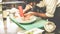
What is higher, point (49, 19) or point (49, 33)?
point (49, 19)

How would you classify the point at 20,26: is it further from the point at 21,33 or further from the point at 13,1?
the point at 13,1

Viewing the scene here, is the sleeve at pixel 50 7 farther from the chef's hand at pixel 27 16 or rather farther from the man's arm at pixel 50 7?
the chef's hand at pixel 27 16

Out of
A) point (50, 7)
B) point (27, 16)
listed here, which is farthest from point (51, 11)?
point (27, 16)

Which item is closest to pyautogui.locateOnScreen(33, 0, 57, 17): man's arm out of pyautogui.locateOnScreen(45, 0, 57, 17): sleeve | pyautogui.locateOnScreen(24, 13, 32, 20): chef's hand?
pyautogui.locateOnScreen(45, 0, 57, 17): sleeve

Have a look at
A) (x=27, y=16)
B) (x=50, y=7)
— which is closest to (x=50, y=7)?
(x=50, y=7)

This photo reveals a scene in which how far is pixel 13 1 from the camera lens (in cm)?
105

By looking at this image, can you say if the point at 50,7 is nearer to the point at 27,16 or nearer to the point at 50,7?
the point at 50,7

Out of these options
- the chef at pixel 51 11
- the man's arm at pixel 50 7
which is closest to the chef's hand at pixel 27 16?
the chef at pixel 51 11

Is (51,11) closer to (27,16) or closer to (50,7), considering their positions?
(50,7)

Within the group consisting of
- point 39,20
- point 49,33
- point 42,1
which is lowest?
point 49,33

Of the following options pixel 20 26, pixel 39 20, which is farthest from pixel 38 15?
pixel 20 26

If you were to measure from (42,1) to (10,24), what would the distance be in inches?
11.9

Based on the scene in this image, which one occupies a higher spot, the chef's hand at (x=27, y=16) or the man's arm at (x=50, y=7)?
the man's arm at (x=50, y=7)

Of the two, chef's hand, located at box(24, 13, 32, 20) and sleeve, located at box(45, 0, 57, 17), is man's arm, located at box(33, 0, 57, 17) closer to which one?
sleeve, located at box(45, 0, 57, 17)
